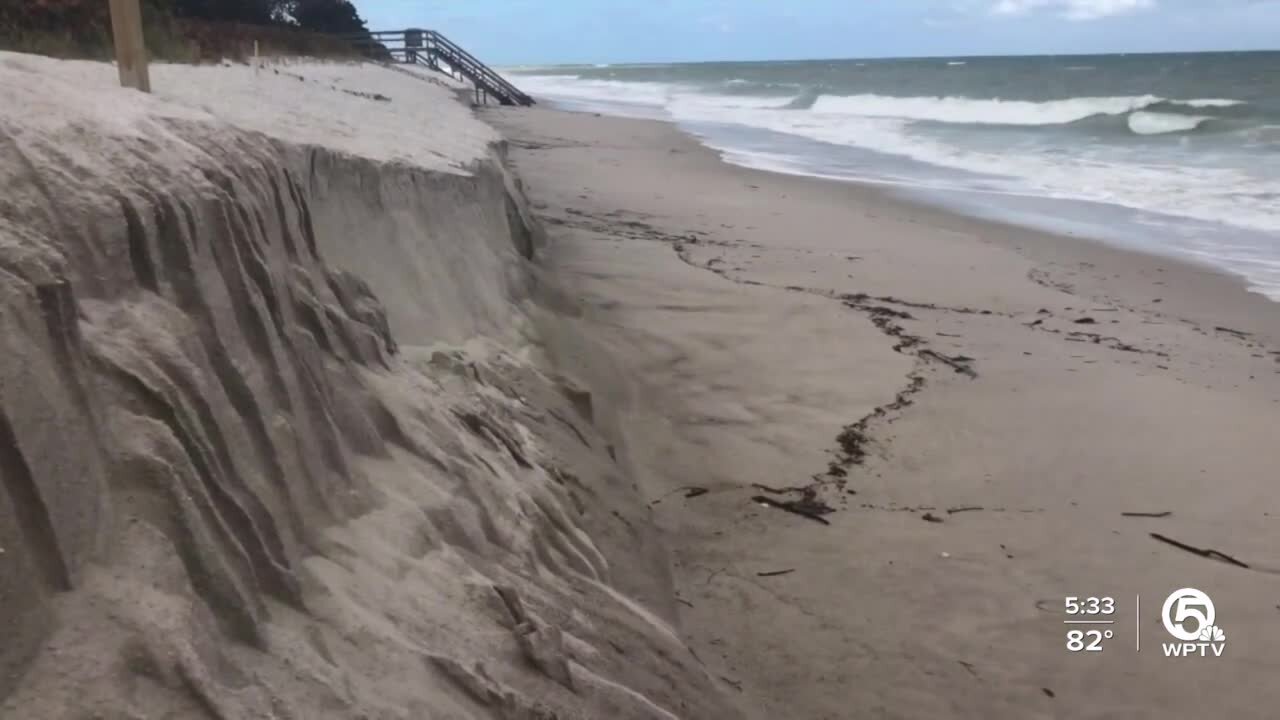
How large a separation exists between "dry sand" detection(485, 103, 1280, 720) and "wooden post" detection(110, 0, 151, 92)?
9.22 ft

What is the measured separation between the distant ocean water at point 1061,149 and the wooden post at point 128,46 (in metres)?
9.86

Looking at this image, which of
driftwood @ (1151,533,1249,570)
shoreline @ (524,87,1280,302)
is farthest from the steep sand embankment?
shoreline @ (524,87,1280,302)

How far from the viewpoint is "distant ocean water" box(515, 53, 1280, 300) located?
13.6 meters

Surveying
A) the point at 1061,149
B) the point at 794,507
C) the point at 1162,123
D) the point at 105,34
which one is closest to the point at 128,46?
the point at 794,507

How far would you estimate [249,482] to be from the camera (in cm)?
233

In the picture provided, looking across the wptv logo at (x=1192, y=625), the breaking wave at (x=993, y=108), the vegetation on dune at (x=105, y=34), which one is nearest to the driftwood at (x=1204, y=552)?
the wptv logo at (x=1192, y=625)

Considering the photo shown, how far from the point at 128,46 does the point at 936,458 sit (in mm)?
4308

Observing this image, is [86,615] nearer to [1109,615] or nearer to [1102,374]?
[1109,615]

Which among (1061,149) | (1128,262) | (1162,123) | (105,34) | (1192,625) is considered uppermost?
(105,34)

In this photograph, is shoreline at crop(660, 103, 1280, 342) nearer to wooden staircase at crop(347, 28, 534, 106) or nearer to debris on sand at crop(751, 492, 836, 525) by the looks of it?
debris on sand at crop(751, 492, 836, 525)

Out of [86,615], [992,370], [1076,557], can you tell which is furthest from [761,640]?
[992,370]

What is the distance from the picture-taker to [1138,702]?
3.54 meters

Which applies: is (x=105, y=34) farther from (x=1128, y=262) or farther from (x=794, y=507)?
(x=1128, y=262)

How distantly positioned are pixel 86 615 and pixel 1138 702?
341cm
